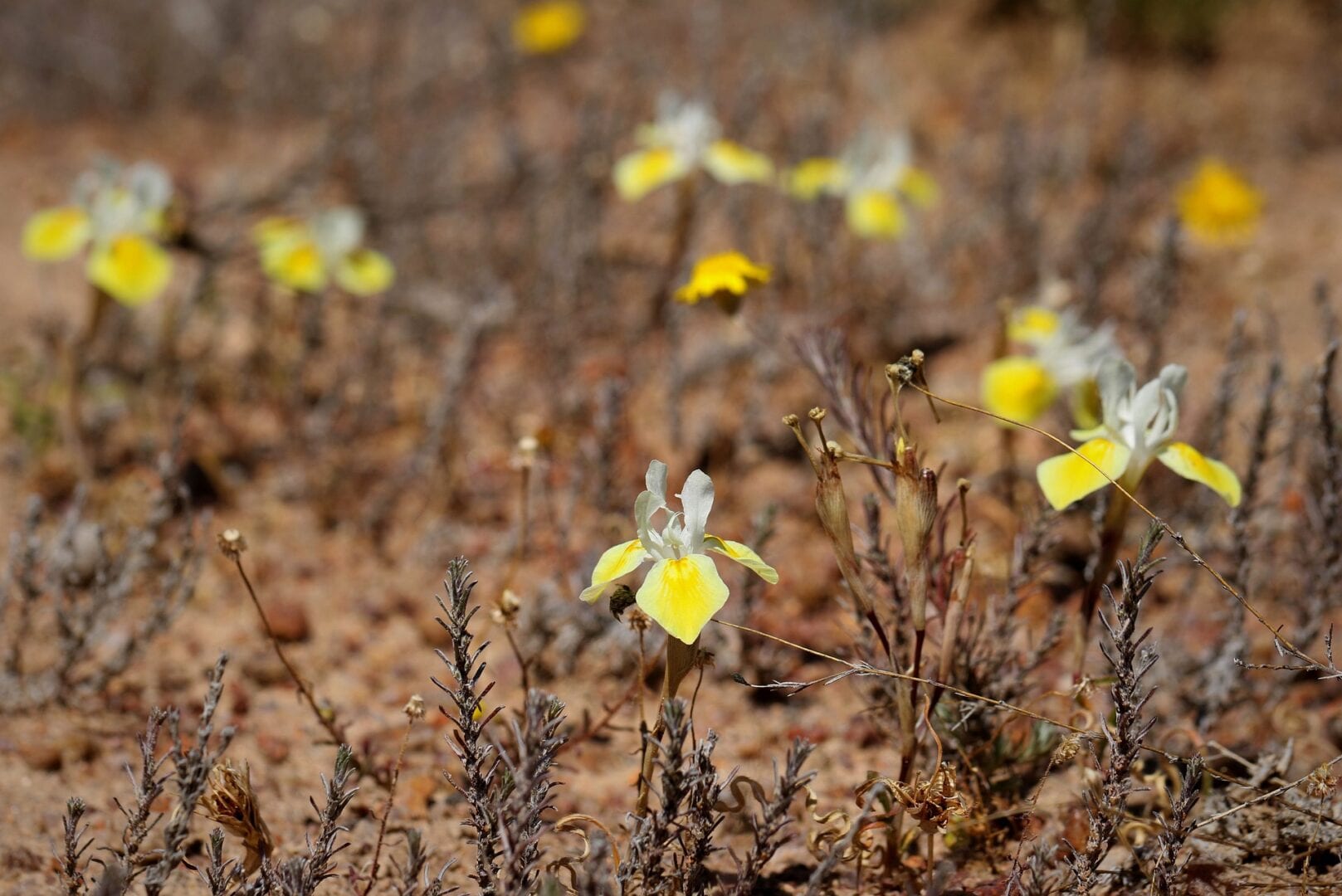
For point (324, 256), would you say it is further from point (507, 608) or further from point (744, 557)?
point (744, 557)

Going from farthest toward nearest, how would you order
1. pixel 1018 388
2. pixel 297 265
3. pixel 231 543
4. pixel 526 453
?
pixel 297 265 → pixel 1018 388 → pixel 526 453 → pixel 231 543

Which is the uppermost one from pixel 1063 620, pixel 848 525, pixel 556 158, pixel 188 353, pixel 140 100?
pixel 140 100

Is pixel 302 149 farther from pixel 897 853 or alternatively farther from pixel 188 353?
pixel 897 853

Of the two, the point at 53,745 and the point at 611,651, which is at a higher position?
the point at 611,651

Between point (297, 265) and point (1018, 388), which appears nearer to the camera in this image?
point (1018, 388)

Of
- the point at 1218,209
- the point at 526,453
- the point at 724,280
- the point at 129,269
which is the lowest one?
the point at 526,453

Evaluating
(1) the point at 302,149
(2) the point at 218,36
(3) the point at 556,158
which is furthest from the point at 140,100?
(3) the point at 556,158

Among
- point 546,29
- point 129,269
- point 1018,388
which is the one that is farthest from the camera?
point 546,29

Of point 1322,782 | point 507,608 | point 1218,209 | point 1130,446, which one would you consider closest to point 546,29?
point 1218,209
